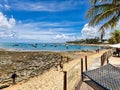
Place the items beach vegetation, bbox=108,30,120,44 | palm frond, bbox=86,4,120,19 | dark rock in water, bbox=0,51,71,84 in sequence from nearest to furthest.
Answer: palm frond, bbox=86,4,120,19, dark rock in water, bbox=0,51,71,84, beach vegetation, bbox=108,30,120,44

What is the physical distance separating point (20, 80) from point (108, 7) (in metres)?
8.62

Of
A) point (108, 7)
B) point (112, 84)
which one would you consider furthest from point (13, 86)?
point (112, 84)

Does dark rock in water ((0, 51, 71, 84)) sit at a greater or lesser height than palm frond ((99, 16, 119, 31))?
lesser

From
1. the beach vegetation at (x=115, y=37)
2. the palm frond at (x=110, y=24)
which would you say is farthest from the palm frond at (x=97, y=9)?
the beach vegetation at (x=115, y=37)

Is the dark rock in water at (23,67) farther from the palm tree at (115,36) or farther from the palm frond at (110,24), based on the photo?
the palm tree at (115,36)

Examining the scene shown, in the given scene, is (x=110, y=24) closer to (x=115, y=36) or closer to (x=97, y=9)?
(x=97, y=9)

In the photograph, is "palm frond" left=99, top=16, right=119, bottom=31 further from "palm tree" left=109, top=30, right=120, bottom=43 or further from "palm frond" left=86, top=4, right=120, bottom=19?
"palm tree" left=109, top=30, right=120, bottom=43

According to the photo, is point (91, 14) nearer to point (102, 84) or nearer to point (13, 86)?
point (13, 86)

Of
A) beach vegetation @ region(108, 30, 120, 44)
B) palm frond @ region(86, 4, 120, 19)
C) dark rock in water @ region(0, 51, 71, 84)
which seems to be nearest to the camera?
palm frond @ region(86, 4, 120, 19)

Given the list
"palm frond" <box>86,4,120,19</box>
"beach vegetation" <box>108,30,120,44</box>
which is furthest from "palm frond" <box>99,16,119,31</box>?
"beach vegetation" <box>108,30,120,44</box>

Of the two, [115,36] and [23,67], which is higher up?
[115,36]

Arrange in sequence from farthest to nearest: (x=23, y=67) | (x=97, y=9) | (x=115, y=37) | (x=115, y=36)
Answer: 1. (x=115, y=36)
2. (x=115, y=37)
3. (x=23, y=67)
4. (x=97, y=9)

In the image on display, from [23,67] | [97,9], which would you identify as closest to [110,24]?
[97,9]

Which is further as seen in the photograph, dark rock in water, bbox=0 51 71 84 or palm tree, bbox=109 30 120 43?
palm tree, bbox=109 30 120 43
